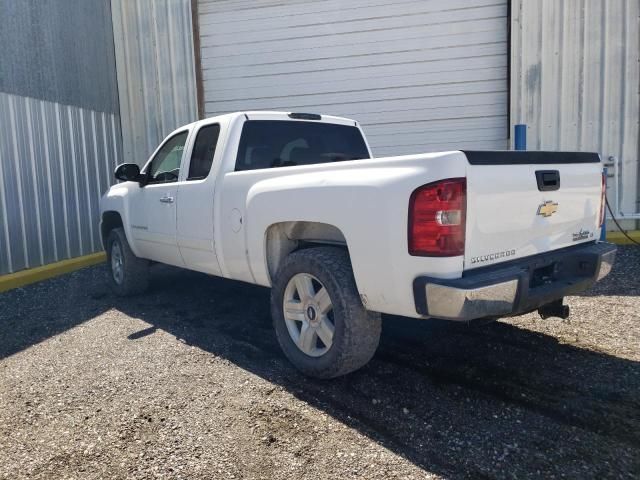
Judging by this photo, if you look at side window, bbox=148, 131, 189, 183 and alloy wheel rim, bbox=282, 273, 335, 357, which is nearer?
alloy wheel rim, bbox=282, 273, 335, 357

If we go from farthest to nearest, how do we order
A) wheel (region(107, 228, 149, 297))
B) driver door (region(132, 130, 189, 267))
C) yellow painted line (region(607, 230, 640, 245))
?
yellow painted line (region(607, 230, 640, 245)), wheel (region(107, 228, 149, 297)), driver door (region(132, 130, 189, 267))

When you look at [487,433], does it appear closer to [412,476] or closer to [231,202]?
[412,476]

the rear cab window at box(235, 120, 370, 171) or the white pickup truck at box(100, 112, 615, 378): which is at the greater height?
the rear cab window at box(235, 120, 370, 171)

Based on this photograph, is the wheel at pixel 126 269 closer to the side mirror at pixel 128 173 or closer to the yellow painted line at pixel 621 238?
the side mirror at pixel 128 173

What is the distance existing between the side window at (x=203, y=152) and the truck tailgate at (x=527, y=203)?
2.44 m

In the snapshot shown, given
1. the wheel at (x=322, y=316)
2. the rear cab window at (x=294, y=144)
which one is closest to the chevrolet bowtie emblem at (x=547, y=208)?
the wheel at (x=322, y=316)

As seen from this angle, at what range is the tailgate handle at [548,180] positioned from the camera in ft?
9.97

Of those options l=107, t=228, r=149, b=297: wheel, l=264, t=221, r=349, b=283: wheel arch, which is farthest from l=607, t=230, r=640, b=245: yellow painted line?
l=107, t=228, r=149, b=297: wheel

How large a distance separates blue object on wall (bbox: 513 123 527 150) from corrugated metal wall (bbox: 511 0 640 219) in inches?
10.9

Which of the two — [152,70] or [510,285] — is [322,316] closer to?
[510,285]

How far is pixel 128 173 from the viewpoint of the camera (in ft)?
17.1

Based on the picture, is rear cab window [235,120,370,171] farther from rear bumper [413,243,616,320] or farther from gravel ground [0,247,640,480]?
rear bumper [413,243,616,320]

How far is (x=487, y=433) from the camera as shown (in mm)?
2648

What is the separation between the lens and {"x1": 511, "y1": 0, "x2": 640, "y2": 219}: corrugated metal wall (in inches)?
301
